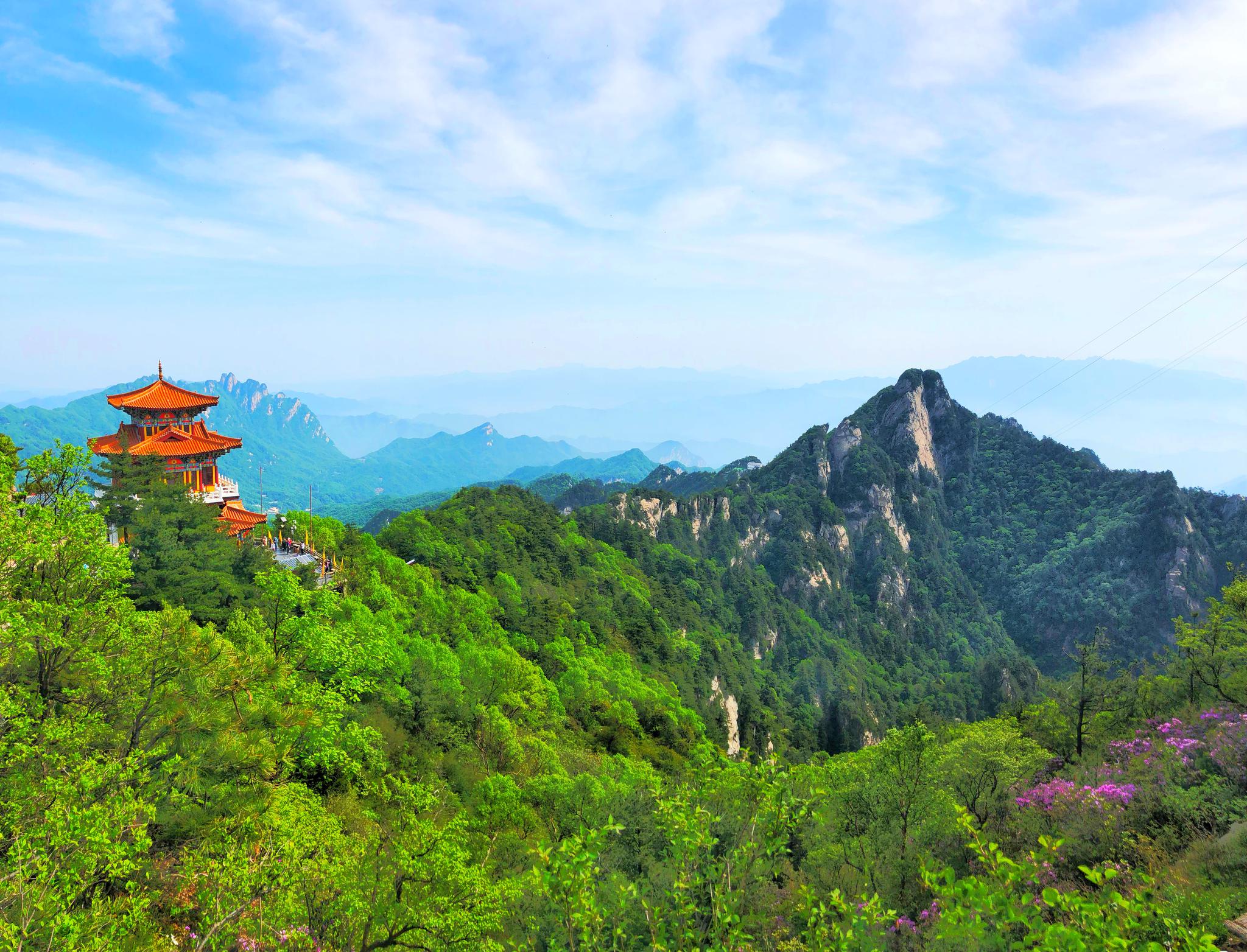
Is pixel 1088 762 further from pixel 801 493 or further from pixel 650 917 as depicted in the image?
pixel 801 493

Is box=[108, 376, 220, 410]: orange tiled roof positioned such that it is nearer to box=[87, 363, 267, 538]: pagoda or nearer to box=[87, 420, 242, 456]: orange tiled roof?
box=[87, 363, 267, 538]: pagoda

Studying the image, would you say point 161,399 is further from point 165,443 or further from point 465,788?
point 465,788

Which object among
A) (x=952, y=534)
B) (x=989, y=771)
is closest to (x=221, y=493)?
(x=989, y=771)

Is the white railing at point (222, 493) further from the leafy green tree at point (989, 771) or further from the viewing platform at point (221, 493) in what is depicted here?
the leafy green tree at point (989, 771)

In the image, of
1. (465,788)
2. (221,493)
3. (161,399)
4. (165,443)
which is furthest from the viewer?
(221,493)

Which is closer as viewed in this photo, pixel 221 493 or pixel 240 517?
pixel 240 517

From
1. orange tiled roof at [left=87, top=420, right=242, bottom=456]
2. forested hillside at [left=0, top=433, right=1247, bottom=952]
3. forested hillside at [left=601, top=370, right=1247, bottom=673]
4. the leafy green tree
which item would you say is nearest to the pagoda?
orange tiled roof at [left=87, top=420, right=242, bottom=456]

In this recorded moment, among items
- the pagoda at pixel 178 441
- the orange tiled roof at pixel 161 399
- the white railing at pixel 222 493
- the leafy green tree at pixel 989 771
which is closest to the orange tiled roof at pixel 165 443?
the pagoda at pixel 178 441
